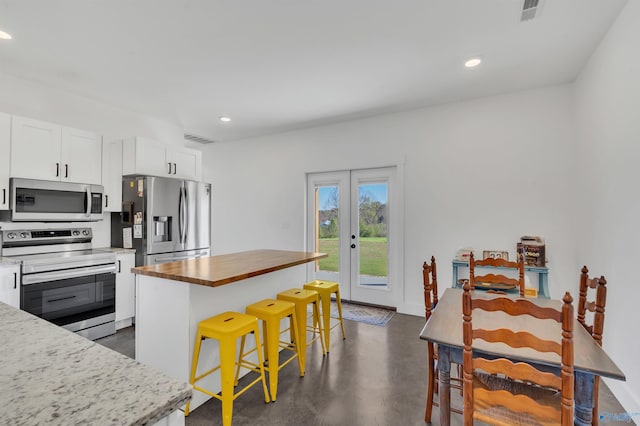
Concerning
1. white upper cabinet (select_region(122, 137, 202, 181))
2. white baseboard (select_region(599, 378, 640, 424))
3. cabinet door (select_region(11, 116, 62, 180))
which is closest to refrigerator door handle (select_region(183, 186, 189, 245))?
white upper cabinet (select_region(122, 137, 202, 181))

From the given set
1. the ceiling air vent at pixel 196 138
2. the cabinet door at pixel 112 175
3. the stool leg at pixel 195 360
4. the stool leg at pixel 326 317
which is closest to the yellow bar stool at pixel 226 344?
the stool leg at pixel 195 360

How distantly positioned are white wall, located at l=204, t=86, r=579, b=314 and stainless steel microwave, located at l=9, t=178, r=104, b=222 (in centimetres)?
262

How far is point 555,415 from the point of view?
50.9 inches

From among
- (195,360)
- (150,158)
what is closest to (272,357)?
(195,360)

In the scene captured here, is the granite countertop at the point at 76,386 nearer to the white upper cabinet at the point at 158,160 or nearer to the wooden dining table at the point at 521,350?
the wooden dining table at the point at 521,350

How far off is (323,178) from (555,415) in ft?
13.6

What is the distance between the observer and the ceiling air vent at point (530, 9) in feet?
7.12

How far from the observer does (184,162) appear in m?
4.52

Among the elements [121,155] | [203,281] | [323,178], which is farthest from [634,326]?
[121,155]

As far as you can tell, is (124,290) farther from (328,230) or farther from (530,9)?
(530,9)

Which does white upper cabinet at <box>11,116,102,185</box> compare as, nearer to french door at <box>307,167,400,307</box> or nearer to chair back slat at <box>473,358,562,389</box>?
french door at <box>307,167,400,307</box>

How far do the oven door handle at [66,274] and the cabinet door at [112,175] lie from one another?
0.81 meters

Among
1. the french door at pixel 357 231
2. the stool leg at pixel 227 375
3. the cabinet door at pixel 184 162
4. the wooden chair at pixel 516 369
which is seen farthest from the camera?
the french door at pixel 357 231

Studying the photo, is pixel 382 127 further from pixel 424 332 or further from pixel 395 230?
pixel 424 332
